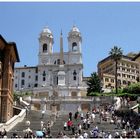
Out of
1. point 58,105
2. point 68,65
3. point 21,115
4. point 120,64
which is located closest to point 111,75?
point 120,64

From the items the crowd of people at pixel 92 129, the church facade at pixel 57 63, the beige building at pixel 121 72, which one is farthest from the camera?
the beige building at pixel 121 72

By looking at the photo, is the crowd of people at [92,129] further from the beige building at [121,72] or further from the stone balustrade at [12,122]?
the beige building at [121,72]

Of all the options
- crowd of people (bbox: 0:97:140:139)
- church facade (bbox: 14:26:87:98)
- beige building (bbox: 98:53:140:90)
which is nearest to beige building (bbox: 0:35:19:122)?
crowd of people (bbox: 0:97:140:139)

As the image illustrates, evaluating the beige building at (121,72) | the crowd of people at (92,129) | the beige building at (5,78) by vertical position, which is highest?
the beige building at (121,72)

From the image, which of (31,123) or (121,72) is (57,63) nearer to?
(121,72)

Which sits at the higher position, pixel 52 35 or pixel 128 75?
pixel 52 35

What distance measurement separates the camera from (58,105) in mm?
82625

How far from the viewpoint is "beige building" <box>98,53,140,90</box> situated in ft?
491

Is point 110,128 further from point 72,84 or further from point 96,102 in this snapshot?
point 72,84

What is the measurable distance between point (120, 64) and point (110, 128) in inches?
4431

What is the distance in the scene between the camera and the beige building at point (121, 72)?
150 metres

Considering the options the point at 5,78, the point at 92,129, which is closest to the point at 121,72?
the point at 5,78

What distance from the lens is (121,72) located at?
154 metres

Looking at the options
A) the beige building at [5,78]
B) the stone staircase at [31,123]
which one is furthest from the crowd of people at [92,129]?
the beige building at [5,78]
